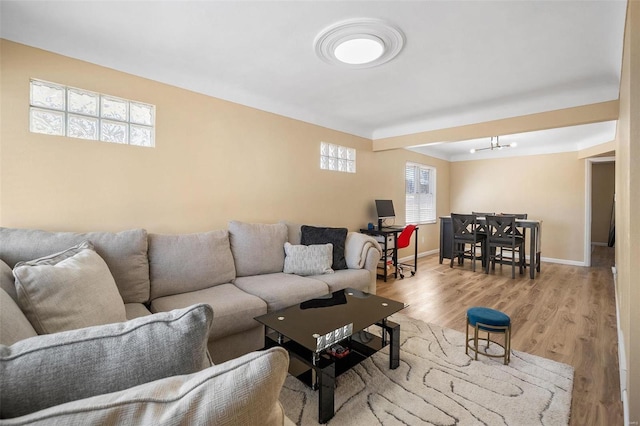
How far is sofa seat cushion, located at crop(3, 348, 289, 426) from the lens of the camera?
469 mm

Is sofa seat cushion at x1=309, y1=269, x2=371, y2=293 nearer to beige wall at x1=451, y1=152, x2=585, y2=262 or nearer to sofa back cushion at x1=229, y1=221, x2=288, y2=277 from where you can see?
sofa back cushion at x1=229, y1=221, x2=288, y2=277

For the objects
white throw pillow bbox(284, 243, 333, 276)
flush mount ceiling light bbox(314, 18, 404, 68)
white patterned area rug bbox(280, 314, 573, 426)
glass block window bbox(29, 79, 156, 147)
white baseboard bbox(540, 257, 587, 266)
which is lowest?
white patterned area rug bbox(280, 314, 573, 426)

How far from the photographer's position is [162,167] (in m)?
2.66

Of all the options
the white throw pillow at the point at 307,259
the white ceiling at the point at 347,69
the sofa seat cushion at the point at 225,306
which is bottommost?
the sofa seat cushion at the point at 225,306

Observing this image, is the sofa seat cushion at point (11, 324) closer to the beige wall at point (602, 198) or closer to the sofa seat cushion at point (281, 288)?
the sofa seat cushion at point (281, 288)

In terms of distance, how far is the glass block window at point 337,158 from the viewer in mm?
4137

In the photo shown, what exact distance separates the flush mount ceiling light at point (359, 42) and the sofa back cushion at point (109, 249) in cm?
205

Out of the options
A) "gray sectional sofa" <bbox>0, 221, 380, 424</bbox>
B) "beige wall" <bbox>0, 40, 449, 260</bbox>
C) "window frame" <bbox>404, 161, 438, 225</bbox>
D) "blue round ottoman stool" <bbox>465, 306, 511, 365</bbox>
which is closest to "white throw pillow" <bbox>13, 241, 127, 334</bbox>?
"gray sectional sofa" <bbox>0, 221, 380, 424</bbox>

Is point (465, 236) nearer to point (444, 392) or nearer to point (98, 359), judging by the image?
point (444, 392)

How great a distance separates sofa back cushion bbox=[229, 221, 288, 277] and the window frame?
11.8ft

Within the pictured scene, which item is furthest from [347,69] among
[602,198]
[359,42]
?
[602,198]

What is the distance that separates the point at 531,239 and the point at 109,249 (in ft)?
18.3

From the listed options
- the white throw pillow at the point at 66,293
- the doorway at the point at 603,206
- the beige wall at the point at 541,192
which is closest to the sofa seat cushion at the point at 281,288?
the white throw pillow at the point at 66,293

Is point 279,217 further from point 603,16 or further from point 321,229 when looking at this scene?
point 603,16
